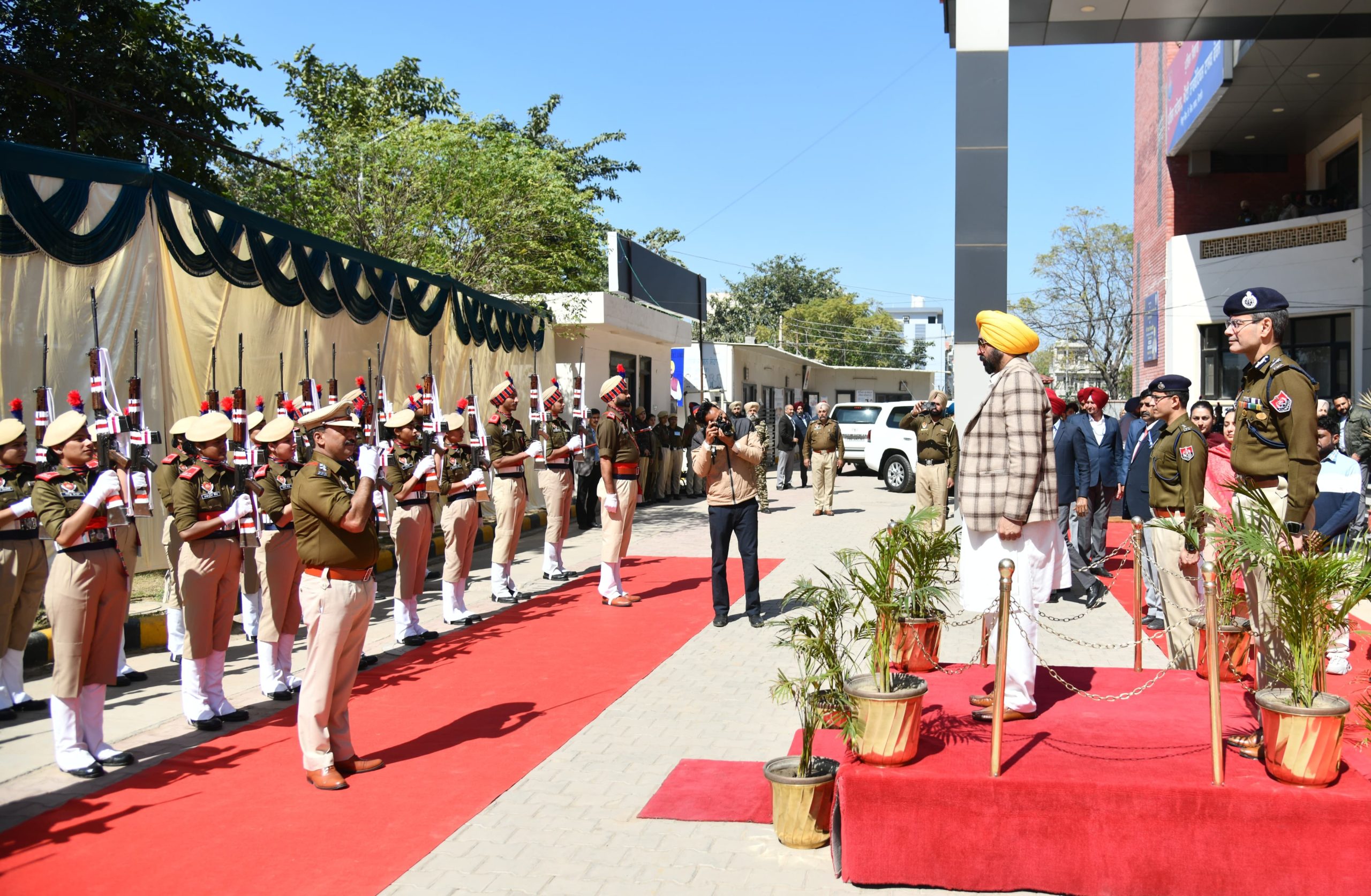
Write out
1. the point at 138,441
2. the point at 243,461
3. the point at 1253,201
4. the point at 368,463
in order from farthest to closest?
the point at 1253,201 < the point at 243,461 < the point at 138,441 < the point at 368,463

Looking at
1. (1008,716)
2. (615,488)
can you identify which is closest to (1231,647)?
(1008,716)

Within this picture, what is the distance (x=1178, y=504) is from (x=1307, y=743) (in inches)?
132

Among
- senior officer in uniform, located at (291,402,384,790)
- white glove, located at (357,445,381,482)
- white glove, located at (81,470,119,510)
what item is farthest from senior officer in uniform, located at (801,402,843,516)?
white glove, located at (81,470,119,510)

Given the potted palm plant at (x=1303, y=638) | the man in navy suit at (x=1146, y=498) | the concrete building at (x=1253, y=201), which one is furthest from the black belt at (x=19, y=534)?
the concrete building at (x=1253, y=201)

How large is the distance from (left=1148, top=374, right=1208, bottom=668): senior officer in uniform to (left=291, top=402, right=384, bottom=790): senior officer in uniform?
4664 mm

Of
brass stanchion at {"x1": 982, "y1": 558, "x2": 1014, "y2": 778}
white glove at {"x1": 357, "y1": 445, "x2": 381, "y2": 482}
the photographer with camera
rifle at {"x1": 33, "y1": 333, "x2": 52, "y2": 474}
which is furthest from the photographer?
the photographer with camera

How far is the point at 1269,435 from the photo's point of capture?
15.0 ft

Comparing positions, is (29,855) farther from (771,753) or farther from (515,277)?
(515,277)

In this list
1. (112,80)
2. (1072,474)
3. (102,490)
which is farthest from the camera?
(112,80)

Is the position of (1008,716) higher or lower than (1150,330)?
lower

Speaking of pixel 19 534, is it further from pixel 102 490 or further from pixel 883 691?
pixel 883 691

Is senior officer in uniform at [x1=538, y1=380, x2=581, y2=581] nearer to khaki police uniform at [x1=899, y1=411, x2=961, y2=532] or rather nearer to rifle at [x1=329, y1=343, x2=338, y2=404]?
rifle at [x1=329, y1=343, x2=338, y2=404]

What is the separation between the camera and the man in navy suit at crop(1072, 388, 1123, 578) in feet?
34.9

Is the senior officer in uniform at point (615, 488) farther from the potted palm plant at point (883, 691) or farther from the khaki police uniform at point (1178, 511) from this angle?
the potted palm plant at point (883, 691)
